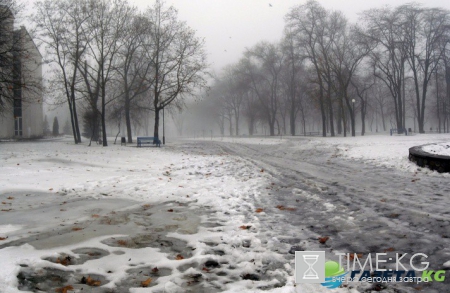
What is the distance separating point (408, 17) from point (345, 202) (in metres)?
37.9

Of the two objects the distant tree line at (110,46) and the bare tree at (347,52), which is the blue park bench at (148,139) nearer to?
the distant tree line at (110,46)

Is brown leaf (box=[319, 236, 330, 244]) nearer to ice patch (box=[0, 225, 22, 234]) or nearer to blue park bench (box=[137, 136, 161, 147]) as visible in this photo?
ice patch (box=[0, 225, 22, 234])

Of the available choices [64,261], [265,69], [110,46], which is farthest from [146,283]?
[265,69]

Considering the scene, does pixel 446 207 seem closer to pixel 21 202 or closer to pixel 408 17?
pixel 21 202

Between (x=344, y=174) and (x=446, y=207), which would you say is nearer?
(x=446, y=207)

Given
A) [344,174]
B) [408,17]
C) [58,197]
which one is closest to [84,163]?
[58,197]

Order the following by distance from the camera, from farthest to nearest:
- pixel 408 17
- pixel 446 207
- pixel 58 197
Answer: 1. pixel 408 17
2. pixel 58 197
3. pixel 446 207

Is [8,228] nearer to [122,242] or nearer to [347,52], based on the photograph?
[122,242]

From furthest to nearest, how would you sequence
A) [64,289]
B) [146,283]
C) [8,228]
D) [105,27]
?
[105,27] → [8,228] → [146,283] → [64,289]

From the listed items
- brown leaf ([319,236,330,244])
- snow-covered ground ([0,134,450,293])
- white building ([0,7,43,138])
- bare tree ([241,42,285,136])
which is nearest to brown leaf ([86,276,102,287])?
snow-covered ground ([0,134,450,293])

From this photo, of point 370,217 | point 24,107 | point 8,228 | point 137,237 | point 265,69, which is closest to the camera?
point 137,237

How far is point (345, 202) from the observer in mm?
7371

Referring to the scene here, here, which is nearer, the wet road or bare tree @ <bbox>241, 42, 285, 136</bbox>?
the wet road

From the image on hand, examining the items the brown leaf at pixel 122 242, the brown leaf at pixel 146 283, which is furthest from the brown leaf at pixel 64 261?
the brown leaf at pixel 146 283
